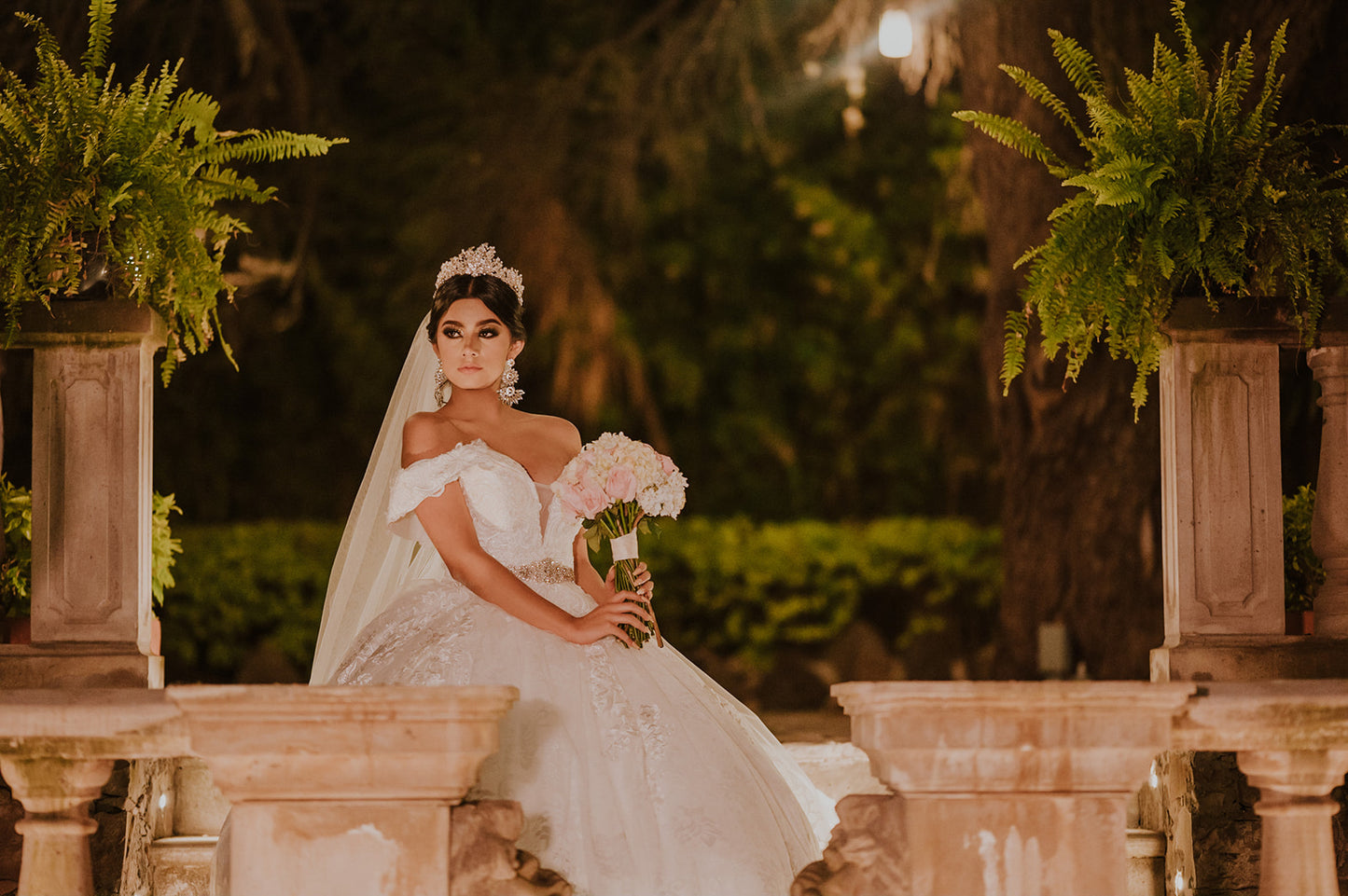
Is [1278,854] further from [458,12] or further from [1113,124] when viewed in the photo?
[458,12]

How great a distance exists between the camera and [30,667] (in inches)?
187

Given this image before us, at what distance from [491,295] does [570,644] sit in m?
1.25

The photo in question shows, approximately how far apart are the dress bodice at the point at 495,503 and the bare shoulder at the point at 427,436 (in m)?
0.06

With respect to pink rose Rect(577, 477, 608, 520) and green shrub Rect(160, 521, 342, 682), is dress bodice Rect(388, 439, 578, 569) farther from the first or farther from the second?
green shrub Rect(160, 521, 342, 682)

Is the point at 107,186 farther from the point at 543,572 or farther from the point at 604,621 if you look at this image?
the point at 604,621

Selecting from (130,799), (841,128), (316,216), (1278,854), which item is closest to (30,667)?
(130,799)

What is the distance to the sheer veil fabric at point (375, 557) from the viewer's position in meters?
4.93

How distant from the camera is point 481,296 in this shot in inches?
187

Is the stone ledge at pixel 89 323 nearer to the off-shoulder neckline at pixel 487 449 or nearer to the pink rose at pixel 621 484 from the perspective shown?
the off-shoulder neckline at pixel 487 449

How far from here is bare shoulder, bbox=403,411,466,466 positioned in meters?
4.64

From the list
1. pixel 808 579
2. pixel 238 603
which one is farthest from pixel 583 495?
pixel 808 579

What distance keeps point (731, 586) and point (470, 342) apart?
263 inches

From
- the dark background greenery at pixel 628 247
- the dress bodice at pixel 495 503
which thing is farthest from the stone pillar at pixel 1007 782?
the dark background greenery at pixel 628 247

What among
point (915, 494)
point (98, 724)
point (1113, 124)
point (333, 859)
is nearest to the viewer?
point (333, 859)
